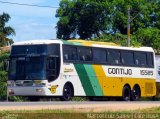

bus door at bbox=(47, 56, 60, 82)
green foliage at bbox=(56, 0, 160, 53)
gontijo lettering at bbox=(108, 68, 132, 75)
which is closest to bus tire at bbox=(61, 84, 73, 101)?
bus door at bbox=(47, 56, 60, 82)

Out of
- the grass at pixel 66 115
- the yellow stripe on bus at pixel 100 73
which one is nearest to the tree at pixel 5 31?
the yellow stripe on bus at pixel 100 73

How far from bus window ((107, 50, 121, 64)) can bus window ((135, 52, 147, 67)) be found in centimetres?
179

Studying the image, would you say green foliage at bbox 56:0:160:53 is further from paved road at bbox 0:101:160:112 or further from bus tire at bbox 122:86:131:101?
paved road at bbox 0:101:160:112

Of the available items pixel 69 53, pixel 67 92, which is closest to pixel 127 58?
pixel 69 53

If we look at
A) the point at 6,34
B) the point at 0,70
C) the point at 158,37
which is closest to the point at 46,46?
the point at 0,70

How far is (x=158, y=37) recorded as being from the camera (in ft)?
212

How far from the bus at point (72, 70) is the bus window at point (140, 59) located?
3.8 inches

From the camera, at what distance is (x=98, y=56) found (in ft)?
116

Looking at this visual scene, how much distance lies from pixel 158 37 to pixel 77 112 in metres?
46.0

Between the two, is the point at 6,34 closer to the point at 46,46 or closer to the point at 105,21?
the point at 105,21

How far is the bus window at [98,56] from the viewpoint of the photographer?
115ft

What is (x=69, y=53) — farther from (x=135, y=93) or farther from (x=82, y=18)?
→ (x=82, y=18)

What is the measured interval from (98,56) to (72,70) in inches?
111

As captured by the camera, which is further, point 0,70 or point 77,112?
point 0,70
